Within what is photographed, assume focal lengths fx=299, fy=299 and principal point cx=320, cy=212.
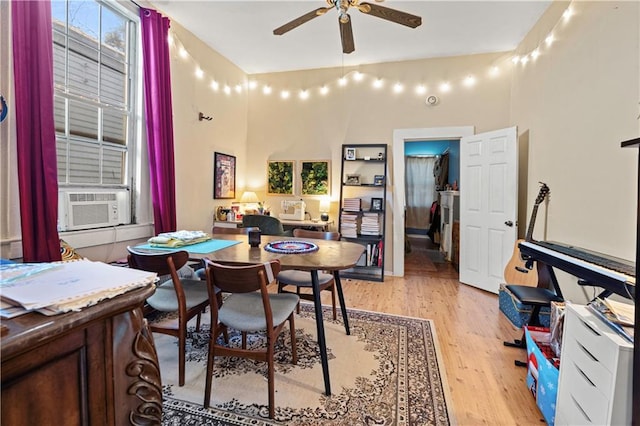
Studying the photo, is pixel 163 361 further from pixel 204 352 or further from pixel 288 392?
pixel 288 392

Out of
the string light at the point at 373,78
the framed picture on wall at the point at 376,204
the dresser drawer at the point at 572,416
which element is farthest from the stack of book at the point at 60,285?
the framed picture on wall at the point at 376,204

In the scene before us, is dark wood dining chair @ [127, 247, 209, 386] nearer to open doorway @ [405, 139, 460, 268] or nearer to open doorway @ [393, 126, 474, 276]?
open doorway @ [393, 126, 474, 276]

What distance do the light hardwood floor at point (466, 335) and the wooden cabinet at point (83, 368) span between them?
5.42 ft

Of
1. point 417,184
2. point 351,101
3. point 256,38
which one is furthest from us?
point 417,184

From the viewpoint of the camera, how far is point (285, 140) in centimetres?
469

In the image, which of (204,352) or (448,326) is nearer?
(204,352)

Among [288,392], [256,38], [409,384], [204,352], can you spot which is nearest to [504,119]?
[256,38]

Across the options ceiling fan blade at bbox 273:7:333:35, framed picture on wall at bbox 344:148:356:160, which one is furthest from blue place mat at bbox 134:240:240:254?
framed picture on wall at bbox 344:148:356:160

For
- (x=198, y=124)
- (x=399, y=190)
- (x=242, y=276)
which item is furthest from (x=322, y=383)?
(x=198, y=124)

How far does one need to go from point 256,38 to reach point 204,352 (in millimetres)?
3494

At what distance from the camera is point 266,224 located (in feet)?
12.0

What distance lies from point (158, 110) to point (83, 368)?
304cm

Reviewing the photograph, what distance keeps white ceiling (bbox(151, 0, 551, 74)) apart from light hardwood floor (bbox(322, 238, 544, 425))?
303 centimetres

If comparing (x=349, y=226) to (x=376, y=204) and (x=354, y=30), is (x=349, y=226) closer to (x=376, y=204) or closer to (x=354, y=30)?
Answer: (x=376, y=204)
